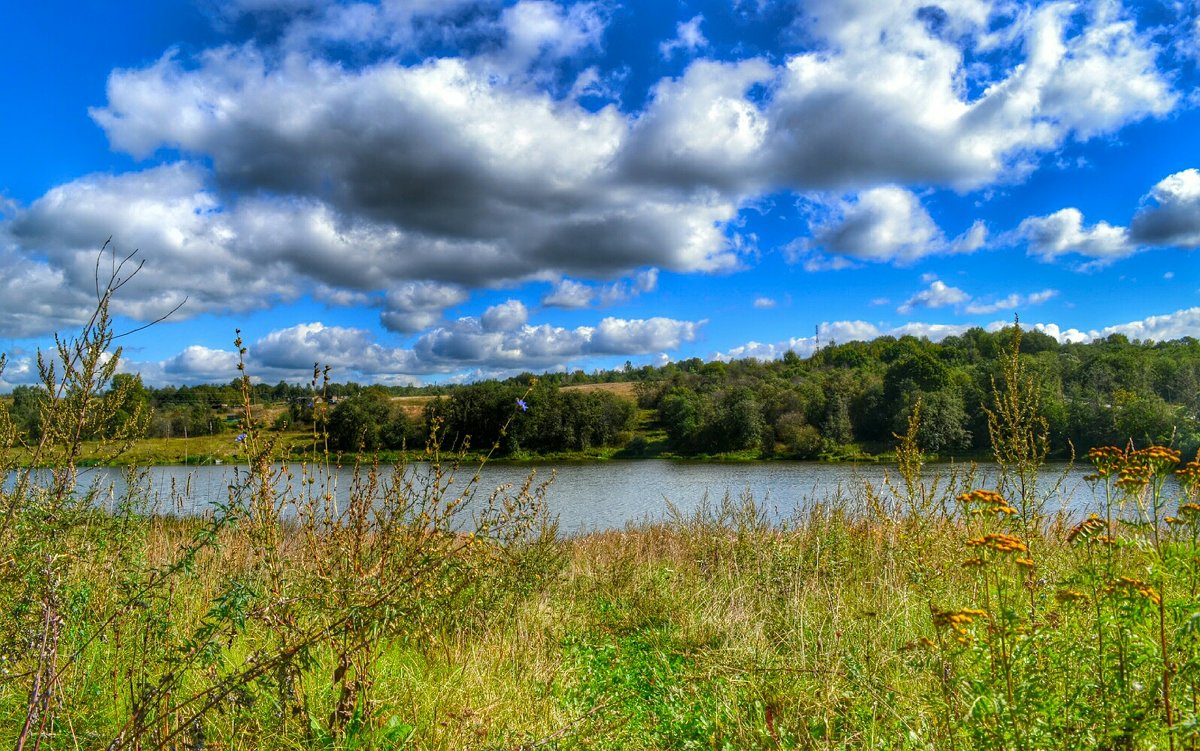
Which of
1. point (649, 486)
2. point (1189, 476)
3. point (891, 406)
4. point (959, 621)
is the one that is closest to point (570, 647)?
point (959, 621)

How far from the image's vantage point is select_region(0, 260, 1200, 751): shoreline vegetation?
2141 millimetres

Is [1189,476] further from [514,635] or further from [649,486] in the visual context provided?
[649,486]

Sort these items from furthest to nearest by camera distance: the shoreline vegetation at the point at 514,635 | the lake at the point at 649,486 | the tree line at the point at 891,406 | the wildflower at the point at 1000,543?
the tree line at the point at 891,406
the lake at the point at 649,486
the shoreline vegetation at the point at 514,635
the wildflower at the point at 1000,543

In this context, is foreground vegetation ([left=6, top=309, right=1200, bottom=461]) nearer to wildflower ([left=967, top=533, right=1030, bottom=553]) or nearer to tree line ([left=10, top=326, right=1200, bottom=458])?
tree line ([left=10, top=326, right=1200, bottom=458])

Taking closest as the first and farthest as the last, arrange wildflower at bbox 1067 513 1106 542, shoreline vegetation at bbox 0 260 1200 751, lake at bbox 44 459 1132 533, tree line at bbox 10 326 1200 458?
shoreline vegetation at bbox 0 260 1200 751
wildflower at bbox 1067 513 1106 542
lake at bbox 44 459 1132 533
tree line at bbox 10 326 1200 458

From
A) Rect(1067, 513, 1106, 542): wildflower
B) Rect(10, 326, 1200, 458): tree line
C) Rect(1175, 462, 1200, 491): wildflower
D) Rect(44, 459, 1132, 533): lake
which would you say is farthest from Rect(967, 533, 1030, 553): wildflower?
Rect(10, 326, 1200, 458): tree line

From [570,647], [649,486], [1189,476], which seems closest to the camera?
[1189,476]

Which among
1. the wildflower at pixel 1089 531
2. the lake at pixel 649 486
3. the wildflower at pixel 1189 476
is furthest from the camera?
the lake at pixel 649 486

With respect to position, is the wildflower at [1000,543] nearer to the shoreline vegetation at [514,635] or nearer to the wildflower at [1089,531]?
the shoreline vegetation at [514,635]

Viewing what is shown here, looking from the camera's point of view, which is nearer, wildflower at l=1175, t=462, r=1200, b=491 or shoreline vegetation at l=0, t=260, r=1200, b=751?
shoreline vegetation at l=0, t=260, r=1200, b=751

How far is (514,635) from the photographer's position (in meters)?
4.88

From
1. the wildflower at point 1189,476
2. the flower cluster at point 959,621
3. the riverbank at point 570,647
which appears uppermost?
the wildflower at point 1189,476

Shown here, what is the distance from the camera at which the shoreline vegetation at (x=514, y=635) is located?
7.02 feet

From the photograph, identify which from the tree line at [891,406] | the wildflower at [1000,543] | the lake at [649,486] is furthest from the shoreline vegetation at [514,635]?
the tree line at [891,406]
